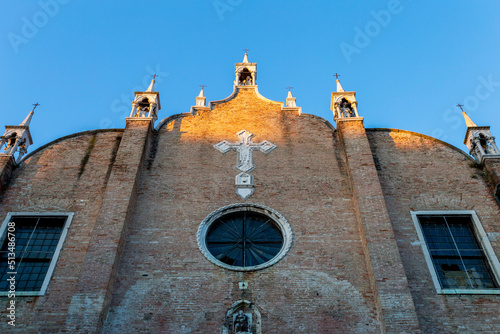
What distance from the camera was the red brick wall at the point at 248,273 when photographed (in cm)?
A: 1206

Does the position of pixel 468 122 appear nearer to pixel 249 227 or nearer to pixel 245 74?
pixel 249 227

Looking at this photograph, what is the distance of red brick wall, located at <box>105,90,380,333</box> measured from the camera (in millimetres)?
12062

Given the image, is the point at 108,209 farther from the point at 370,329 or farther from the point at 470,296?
the point at 470,296

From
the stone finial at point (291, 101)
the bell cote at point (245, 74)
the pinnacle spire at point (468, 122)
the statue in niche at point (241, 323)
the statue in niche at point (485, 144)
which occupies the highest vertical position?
the bell cote at point (245, 74)

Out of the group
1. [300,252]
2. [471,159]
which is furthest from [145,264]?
[471,159]

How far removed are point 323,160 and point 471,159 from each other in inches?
189

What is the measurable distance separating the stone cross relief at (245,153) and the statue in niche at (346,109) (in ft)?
10.0

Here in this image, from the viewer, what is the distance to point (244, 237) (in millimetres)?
14312

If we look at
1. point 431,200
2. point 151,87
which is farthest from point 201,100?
point 431,200

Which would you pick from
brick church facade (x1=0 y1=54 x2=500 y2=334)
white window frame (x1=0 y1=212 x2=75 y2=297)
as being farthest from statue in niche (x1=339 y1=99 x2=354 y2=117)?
white window frame (x1=0 y1=212 x2=75 y2=297)

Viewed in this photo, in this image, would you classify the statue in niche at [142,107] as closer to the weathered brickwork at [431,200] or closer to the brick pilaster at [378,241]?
the brick pilaster at [378,241]

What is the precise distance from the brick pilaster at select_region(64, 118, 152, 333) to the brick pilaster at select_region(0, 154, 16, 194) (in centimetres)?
326

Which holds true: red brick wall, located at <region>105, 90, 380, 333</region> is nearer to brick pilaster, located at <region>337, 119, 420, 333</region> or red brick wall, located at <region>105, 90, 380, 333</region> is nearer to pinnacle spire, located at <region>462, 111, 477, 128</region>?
brick pilaster, located at <region>337, 119, 420, 333</region>

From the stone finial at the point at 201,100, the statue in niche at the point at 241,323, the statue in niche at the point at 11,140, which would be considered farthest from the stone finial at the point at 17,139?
the statue in niche at the point at 241,323
